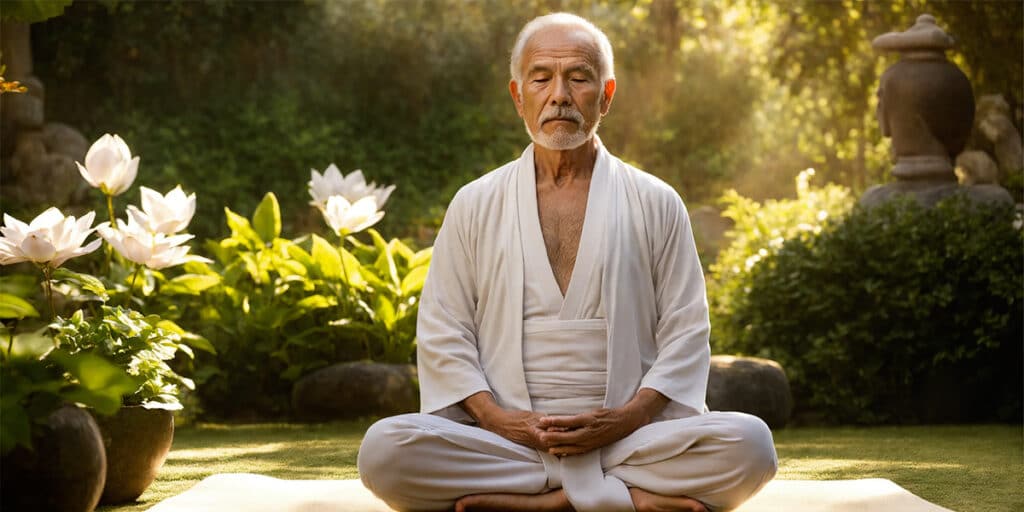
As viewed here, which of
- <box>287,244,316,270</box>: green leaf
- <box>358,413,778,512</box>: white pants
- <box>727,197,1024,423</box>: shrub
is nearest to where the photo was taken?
<box>358,413,778,512</box>: white pants

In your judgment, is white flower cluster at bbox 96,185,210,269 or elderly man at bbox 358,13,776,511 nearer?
elderly man at bbox 358,13,776,511

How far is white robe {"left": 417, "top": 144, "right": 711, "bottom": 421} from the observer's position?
355 cm

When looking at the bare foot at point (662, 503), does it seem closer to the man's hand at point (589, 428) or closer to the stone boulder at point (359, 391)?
the man's hand at point (589, 428)

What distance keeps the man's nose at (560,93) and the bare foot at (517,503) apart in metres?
1.13

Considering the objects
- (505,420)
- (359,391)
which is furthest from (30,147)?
(505,420)

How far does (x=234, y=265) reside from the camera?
6.41m

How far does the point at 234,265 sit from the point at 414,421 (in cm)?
325

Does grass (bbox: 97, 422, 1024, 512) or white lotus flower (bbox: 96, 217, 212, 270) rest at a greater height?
white lotus flower (bbox: 96, 217, 212, 270)

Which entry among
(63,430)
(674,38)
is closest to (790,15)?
(674,38)

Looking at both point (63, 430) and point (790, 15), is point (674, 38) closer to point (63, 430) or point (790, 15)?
point (790, 15)

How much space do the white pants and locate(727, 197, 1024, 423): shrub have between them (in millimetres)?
3081

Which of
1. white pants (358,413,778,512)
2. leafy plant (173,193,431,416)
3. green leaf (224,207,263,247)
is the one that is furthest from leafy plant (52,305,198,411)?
green leaf (224,207,263,247)

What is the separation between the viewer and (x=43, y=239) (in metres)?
3.83

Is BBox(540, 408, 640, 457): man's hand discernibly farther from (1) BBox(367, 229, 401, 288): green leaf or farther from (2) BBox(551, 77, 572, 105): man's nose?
(1) BBox(367, 229, 401, 288): green leaf
